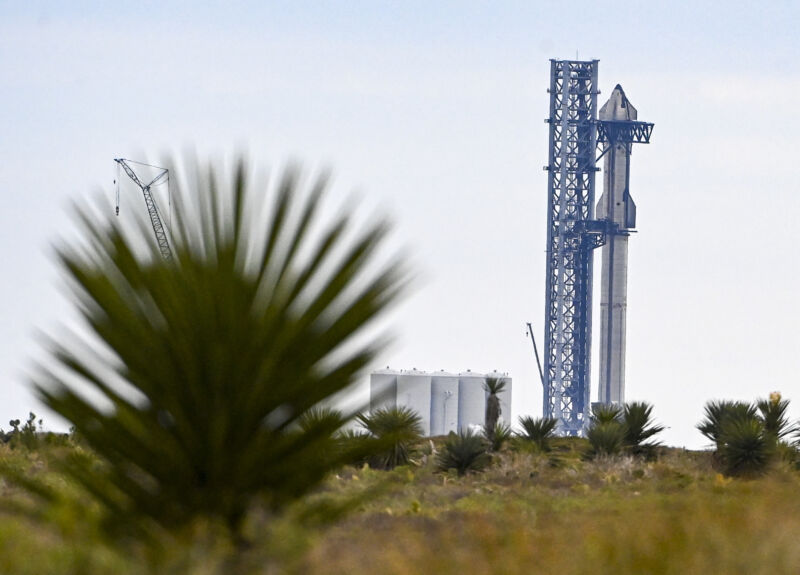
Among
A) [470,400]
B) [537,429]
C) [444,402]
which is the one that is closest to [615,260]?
[470,400]

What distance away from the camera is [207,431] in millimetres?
7359

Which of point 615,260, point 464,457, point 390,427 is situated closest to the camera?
point 464,457

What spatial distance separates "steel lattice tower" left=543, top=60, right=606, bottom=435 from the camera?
97.6 m

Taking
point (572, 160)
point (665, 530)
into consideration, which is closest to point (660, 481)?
point (665, 530)

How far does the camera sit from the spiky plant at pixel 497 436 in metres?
30.2

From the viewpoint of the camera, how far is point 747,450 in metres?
25.9

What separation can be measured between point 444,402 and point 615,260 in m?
17.5

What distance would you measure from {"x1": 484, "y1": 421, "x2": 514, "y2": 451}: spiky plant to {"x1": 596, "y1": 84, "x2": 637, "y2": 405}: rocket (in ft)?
214

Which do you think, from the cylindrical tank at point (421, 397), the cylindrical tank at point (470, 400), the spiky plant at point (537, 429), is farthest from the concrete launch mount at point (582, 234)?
the spiky plant at point (537, 429)

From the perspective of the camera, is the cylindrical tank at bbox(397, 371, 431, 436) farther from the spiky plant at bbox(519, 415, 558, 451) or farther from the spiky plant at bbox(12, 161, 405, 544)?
the spiky plant at bbox(12, 161, 405, 544)

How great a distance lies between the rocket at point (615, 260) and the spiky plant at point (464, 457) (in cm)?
7035

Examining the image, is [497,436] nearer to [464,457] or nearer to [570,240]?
[464,457]

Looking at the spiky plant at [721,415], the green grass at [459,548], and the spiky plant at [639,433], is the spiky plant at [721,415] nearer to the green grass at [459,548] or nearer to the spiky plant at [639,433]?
the spiky plant at [639,433]

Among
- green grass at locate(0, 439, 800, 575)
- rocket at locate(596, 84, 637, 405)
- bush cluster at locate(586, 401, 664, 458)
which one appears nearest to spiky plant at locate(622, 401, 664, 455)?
bush cluster at locate(586, 401, 664, 458)
